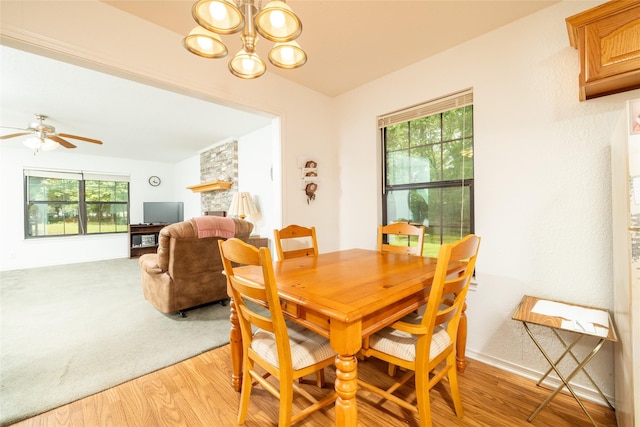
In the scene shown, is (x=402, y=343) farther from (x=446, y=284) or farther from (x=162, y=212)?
(x=162, y=212)

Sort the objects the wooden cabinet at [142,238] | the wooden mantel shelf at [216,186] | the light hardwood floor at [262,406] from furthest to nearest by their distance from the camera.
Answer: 1. the wooden cabinet at [142,238]
2. the wooden mantel shelf at [216,186]
3. the light hardwood floor at [262,406]

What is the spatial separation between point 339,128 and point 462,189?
5.17 ft

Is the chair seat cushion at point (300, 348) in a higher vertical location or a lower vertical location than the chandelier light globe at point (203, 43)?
lower

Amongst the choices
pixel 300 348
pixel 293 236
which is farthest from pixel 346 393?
pixel 293 236

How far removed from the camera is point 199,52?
132 cm

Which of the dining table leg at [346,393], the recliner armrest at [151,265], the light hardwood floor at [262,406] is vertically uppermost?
the recliner armrest at [151,265]

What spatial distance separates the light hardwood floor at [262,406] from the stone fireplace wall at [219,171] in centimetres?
393

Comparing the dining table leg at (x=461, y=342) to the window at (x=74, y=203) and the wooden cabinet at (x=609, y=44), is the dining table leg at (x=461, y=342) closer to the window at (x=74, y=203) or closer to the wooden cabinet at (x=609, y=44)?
the wooden cabinet at (x=609, y=44)

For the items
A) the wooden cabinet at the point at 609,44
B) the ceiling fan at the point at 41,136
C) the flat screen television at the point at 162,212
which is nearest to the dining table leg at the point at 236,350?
the wooden cabinet at the point at 609,44

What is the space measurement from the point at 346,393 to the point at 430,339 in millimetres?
467

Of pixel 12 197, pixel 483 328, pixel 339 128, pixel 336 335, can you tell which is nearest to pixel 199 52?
pixel 336 335

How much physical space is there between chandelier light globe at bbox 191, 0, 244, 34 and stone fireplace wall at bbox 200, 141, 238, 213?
4230 millimetres

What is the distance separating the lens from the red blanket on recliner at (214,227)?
282 cm

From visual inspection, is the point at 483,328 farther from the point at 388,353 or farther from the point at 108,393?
the point at 108,393
